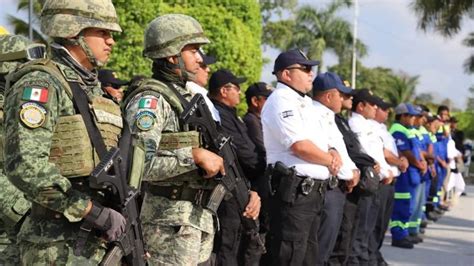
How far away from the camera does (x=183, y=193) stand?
12.5 feet

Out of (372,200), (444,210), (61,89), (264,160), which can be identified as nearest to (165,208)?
(61,89)

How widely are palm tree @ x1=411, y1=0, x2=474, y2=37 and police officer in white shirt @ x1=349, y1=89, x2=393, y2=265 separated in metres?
12.7

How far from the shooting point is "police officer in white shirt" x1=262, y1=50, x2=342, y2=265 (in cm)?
530

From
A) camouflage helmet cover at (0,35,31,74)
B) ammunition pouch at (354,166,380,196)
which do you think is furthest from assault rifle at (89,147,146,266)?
ammunition pouch at (354,166,380,196)

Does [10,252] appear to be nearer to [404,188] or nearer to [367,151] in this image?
[367,151]

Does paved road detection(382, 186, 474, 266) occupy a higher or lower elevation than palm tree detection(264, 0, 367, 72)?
lower

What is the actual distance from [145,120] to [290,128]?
1.97m

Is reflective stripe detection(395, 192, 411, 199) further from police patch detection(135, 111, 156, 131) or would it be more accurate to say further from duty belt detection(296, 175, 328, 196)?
police patch detection(135, 111, 156, 131)

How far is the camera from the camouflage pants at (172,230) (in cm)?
370

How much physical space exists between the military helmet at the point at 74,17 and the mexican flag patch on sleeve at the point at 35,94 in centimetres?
33

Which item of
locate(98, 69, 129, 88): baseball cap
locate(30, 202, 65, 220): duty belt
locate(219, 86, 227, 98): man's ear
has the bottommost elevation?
locate(30, 202, 65, 220): duty belt

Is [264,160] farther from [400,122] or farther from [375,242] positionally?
[400,122]

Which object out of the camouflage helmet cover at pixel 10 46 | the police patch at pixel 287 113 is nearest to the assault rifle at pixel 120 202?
the camouflage helmet cover at pixel 10 46

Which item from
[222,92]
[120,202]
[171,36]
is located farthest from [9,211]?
[222,92]
